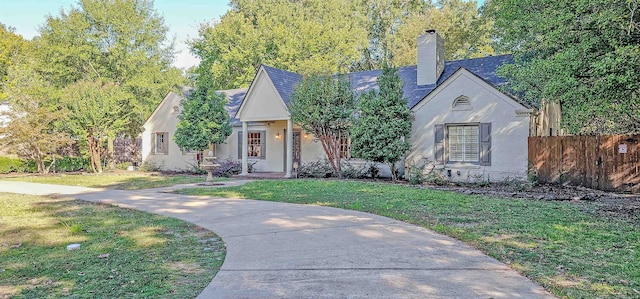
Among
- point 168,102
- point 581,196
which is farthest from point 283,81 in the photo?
point 581,196

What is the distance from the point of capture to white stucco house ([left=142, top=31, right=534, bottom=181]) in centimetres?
1326

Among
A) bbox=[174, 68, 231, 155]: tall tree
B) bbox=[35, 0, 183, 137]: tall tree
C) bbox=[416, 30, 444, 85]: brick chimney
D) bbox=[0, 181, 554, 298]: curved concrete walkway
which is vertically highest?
bbox=[35, 0, 183, 137]: tall tree

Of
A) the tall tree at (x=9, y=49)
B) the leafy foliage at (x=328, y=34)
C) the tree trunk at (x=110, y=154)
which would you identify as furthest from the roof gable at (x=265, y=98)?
the tall tree at (x=9, y=49)

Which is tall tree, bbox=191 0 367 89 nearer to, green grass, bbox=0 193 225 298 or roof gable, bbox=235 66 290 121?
roof gable, bbox=235 66 290 121

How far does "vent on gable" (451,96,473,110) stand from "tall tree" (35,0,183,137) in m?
18.6

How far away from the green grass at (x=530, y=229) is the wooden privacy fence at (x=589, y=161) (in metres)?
3.46

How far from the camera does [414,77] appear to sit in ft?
57.8

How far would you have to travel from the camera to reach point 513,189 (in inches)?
466

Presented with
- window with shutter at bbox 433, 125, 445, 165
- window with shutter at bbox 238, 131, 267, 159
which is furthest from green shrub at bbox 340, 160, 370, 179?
window with shutter at bbox 238, 131, 267, 159

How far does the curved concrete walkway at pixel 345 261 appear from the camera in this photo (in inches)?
140

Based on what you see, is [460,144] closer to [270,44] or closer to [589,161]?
[589,161]

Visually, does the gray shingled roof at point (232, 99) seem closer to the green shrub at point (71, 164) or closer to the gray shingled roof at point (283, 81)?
the gray shingled roof at point (283, 81)

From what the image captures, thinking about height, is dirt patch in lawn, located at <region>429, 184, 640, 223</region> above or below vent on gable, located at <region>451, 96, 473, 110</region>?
below

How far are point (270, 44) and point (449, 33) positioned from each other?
13261 millimetres
